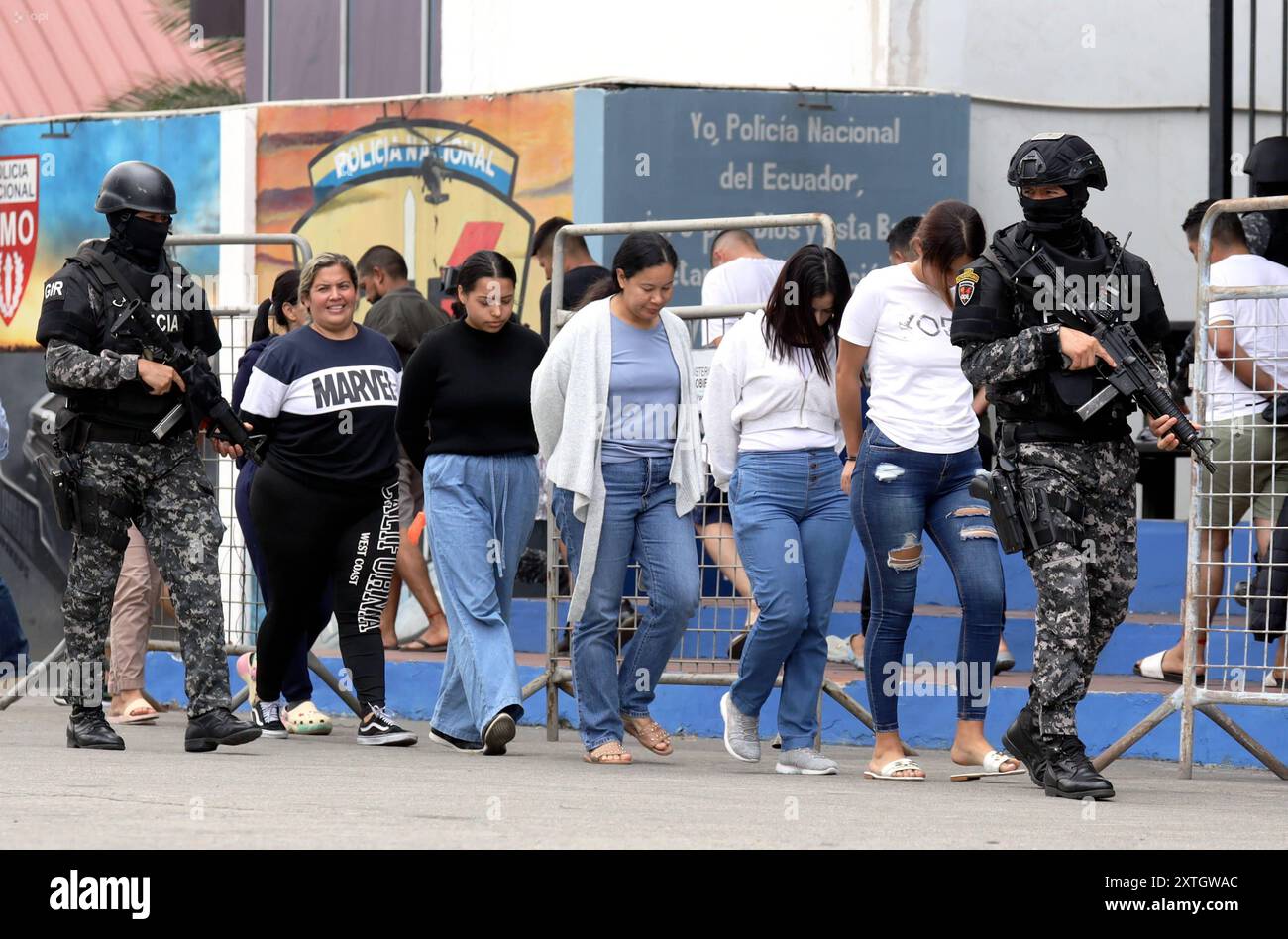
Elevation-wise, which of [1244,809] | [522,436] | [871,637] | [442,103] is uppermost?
[442,103]

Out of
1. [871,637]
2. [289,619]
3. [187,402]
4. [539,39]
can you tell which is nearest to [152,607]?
[289,619]

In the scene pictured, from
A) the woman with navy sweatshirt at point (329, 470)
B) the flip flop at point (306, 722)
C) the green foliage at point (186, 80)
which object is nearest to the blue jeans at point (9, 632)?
the flip flop at point (306, 722)

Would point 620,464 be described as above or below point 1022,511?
above

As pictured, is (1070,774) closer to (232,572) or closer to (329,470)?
(329,470)

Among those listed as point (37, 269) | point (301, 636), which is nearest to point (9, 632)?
point (301, 636)

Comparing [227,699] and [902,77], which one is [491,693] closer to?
[227,699]

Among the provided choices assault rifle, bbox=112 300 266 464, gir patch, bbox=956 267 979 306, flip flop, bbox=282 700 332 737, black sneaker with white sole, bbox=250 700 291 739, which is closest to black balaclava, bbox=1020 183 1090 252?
gir patch, bbox=956 267 979 306

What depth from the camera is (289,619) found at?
29.4 ft

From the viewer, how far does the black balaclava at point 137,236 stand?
8.23 meters

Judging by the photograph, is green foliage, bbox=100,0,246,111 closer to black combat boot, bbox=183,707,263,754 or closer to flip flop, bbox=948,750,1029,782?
black combat boot, bbox=183,707,263,754

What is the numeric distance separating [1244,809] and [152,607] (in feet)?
18.0

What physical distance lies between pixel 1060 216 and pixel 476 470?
8.89 feet

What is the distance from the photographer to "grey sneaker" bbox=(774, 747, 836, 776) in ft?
26.3

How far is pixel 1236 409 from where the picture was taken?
347 inches
